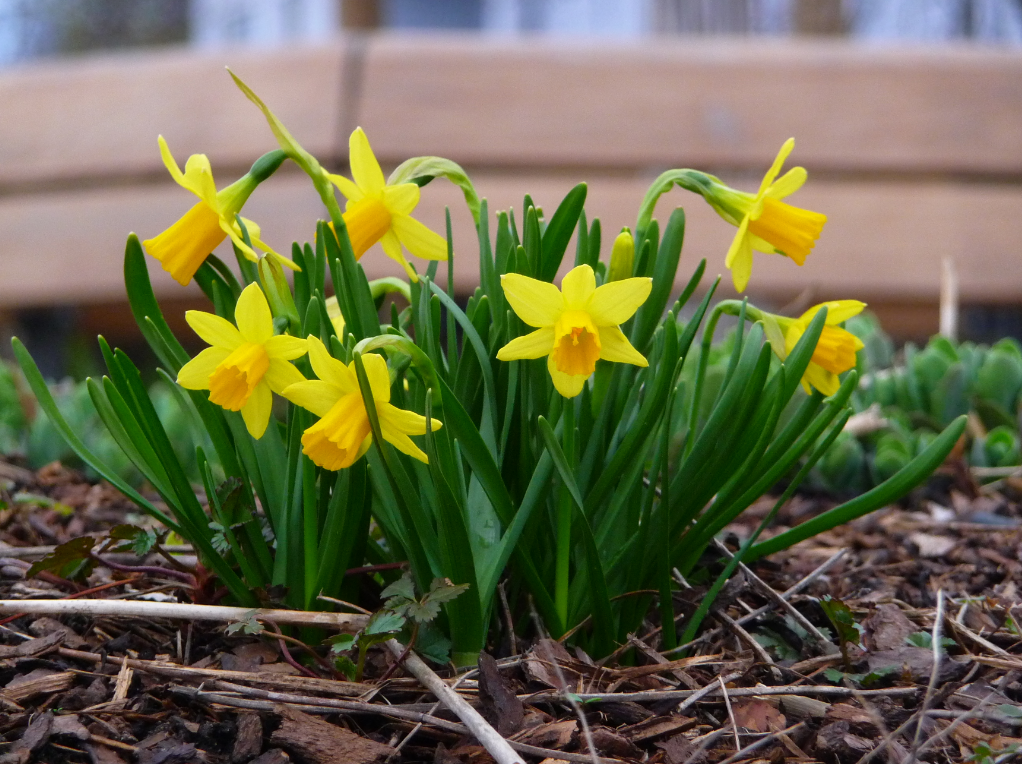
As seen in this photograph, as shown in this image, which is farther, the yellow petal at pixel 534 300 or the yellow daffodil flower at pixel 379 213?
the yellow daffodil flower at pixel 379 213

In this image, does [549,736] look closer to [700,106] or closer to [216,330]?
[216,330]

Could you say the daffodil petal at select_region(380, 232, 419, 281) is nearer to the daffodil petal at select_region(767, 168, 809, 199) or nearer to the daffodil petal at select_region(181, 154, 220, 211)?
the daffodil petal at select_region(181, 154, 220, 211)

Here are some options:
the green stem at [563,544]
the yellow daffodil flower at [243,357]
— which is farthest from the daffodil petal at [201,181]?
the green stem at [563,544]

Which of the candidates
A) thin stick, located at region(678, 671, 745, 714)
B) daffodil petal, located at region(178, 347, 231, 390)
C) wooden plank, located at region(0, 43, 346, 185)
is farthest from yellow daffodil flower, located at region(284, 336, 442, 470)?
wooden plank, located at region(0, 43, 346, 185)

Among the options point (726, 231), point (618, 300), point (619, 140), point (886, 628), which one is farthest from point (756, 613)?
point (619, 140)

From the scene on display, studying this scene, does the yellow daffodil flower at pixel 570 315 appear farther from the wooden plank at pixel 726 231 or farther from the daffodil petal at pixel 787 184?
the wooden plank at pixel 726 231
